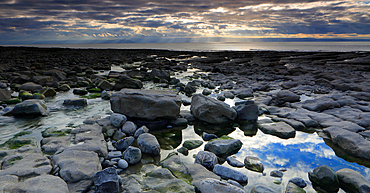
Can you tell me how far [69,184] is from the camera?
8.66ft

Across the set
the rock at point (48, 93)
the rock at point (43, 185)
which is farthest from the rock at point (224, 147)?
the rock at point (48, 93)

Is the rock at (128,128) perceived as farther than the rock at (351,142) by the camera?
Yes

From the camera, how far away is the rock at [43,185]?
2.32 meters

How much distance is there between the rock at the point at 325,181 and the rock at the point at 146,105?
10.5ft

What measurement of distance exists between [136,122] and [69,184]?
2.65m

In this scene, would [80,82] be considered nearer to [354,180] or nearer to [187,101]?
[187,101]

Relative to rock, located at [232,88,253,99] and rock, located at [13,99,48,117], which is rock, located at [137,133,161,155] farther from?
rock, located at [232,88,253,99]

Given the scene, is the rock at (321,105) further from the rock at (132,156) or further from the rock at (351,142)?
the rock at (132,156)

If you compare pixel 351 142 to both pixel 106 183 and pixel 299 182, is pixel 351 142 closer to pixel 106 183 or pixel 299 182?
pixel 299 182

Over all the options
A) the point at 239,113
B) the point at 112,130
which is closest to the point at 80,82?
the point at 112,130

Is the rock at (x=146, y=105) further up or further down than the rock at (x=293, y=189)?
further up

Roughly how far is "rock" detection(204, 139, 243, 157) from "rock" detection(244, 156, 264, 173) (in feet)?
1.34

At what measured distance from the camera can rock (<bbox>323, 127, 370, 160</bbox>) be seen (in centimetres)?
360

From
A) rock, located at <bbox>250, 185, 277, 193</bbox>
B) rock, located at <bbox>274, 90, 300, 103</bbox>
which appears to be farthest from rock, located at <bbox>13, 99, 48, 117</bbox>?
rock, located at <bbox>274, 90, 300, 103</bbox>
